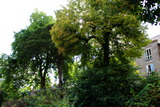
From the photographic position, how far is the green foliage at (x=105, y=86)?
452 inches

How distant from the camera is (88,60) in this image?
1853cm

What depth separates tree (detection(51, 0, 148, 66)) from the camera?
15.1 m

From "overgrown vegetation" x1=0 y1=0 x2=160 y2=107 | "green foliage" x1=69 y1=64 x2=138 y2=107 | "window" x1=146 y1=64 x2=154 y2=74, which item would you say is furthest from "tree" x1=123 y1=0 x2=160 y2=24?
"window" x1=146 y1=64 x2=154 y2=74

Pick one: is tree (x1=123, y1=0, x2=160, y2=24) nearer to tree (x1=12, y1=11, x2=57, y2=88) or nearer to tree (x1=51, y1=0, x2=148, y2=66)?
tree (x1=51, y1=0, x2=148, y2=66)

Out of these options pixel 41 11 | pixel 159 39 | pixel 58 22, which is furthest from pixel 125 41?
pixel 41 11

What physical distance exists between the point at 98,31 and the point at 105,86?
522cm

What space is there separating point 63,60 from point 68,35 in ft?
26.6

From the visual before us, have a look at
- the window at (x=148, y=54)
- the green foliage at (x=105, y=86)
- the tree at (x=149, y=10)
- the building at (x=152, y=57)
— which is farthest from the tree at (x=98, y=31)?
the window at (x=148, y=54)

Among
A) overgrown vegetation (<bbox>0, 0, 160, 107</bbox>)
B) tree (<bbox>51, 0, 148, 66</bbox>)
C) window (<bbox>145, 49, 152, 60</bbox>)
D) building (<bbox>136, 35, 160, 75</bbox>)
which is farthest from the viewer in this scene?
window (<bbox>145, 49, 152, 60</bbox>)

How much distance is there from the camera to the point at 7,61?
80.1 feet

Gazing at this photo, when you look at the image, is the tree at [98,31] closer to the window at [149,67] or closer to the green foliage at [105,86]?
the green foliage at [105,86]

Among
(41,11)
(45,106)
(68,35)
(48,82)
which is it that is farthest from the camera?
(41,11)

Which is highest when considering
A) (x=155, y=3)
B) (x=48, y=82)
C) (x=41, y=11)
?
(x=41, y=11)

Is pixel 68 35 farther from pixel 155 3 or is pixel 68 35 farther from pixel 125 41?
pixel 155 3
